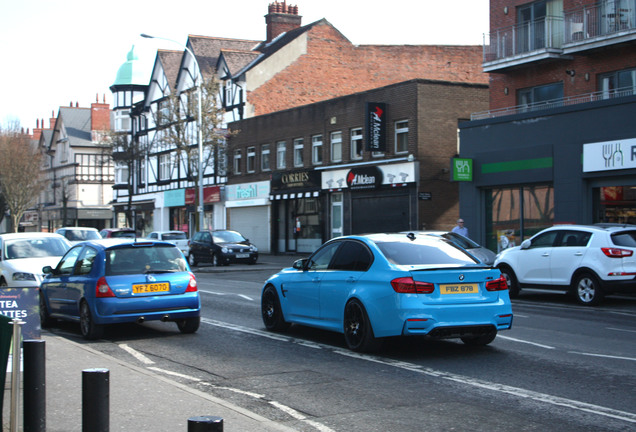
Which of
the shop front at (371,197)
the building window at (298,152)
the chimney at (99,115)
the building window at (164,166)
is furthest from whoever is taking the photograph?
the chimney at (99,115)

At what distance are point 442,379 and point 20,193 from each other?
7358 cm

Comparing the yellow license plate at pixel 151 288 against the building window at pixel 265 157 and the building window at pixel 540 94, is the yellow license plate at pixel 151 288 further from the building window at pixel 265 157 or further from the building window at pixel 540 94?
the building window at pixel 265 157

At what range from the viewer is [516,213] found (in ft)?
92.1

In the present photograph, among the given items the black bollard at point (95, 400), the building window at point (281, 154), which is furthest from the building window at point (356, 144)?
the black bollard at point (95, 400)

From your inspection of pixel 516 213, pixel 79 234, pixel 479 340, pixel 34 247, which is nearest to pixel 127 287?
pixel 479 340

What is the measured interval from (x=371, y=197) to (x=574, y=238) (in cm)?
1920

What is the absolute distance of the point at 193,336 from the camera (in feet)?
40.4

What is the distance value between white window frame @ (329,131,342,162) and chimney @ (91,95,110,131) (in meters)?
51.7

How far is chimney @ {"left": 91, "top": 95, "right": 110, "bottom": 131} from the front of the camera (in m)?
85.9

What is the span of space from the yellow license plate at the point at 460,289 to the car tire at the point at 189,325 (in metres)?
4.49

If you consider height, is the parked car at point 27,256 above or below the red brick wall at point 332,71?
below

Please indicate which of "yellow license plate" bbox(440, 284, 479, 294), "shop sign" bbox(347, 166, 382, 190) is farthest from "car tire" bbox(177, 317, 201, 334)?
"shop sign" bbox(347, 166, 382, 190)

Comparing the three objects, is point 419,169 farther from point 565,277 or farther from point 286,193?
point 565,277

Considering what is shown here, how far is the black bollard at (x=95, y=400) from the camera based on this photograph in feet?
16.7
